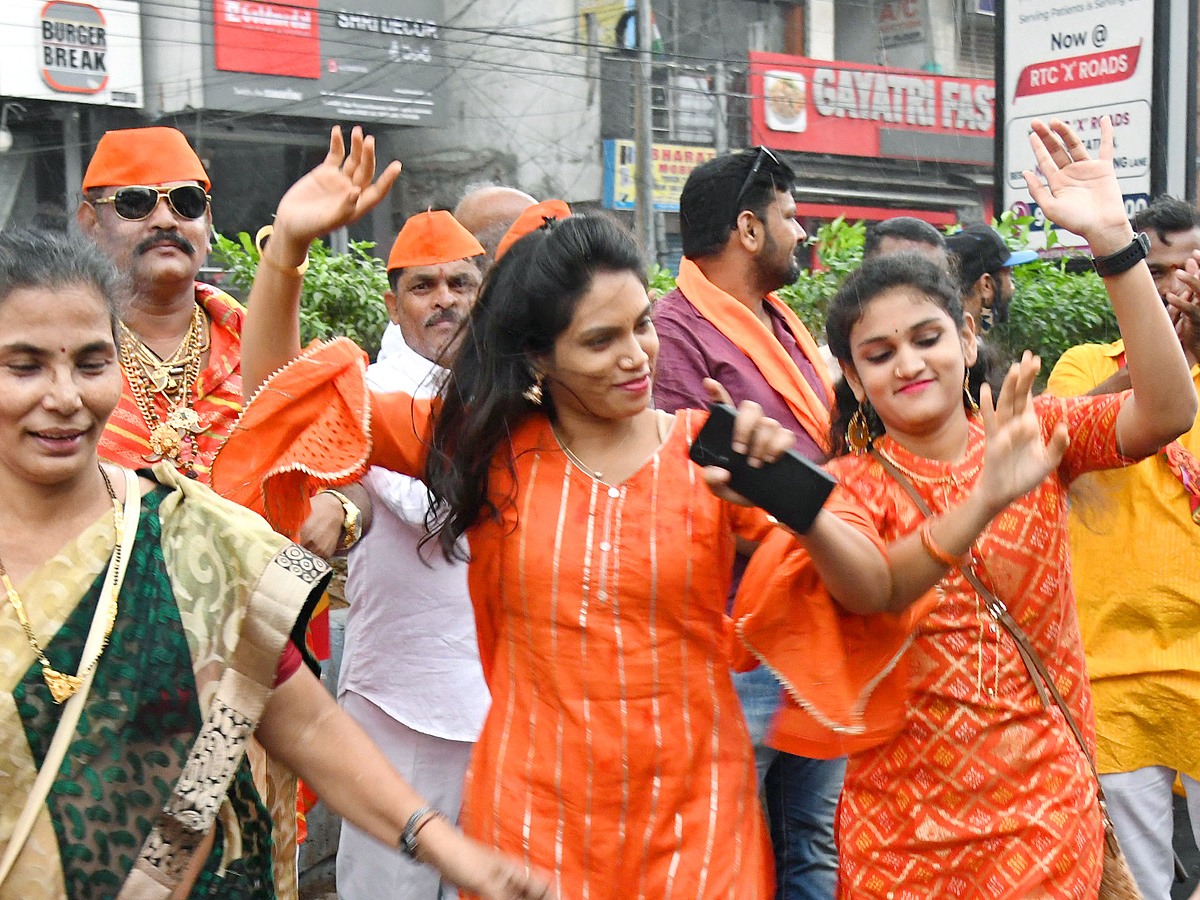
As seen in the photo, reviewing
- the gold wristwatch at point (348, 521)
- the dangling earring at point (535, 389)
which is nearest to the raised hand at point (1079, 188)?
the dangling earring at point (535, 389)

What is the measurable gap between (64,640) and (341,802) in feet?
1.62

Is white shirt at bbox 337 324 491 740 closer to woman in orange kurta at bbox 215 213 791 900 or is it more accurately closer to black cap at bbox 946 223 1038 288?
woman in orange kurta at bbox 215 213 791 900

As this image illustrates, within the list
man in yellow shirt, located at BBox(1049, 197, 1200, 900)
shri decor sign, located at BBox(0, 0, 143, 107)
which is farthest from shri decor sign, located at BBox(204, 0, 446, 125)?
man in yellow shirt, located at BBox(1049, 197, 1200, 900)

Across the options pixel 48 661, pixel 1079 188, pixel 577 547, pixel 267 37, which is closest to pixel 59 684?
pixel 48 661

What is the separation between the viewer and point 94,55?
47.5 feet

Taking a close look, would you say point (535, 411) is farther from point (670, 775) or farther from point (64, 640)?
point (64, 640)

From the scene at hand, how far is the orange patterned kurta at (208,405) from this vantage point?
3461 millimetres

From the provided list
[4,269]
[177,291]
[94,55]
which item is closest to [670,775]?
[4,269]

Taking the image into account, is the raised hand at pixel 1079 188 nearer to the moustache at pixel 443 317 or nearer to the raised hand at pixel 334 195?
the raised hand at pixel 334 195

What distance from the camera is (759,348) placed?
162 inches

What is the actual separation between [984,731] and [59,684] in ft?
5.87

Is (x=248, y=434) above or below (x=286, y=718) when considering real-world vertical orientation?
above

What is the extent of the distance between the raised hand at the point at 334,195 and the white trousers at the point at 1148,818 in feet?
9.00

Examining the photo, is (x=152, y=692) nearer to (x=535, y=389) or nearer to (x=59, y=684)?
(x=59, y=684)
